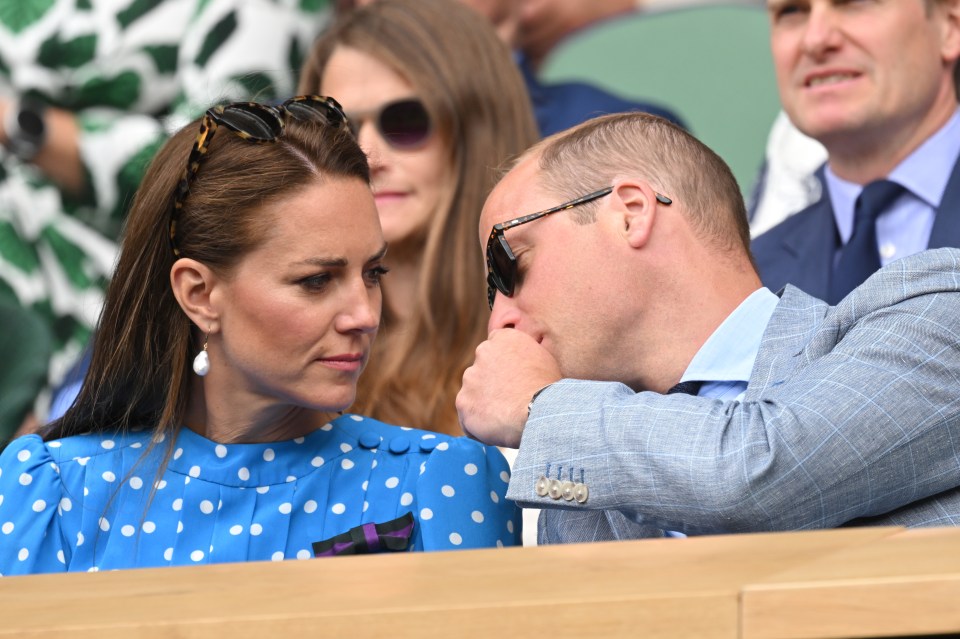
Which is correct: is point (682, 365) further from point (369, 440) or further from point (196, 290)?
point (196, 290)

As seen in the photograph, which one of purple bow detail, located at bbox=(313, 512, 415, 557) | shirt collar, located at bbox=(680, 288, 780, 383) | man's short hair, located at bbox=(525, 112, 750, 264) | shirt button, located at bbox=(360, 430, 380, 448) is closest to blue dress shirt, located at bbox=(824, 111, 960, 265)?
man's short hair, located at bbox=(525, 112, 750, 264)

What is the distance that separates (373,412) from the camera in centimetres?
283

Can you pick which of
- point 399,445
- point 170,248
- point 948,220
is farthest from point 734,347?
point 948,220

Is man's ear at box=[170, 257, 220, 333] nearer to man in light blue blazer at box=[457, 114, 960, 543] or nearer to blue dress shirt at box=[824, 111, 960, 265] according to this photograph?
man in light blue blazer at box=[457, 114, 960, 543]

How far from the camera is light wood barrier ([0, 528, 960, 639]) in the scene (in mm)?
1091

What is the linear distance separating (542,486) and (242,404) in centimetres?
62

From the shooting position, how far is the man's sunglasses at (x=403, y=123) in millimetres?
3154

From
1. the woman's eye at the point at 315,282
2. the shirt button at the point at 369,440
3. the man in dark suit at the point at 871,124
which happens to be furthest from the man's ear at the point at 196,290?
the man in dark suit at the point at 871,124

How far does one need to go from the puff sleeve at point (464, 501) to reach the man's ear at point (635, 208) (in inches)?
16.4

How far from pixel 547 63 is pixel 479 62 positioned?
1.00m

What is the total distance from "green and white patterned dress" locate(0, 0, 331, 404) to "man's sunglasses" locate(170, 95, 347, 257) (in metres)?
1.37

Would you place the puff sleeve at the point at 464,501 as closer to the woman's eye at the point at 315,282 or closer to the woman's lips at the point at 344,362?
the woman's lips at the point at 344,362

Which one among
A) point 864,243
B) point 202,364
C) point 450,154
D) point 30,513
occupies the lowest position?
point 30,513

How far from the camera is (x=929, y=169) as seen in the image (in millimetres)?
3068
